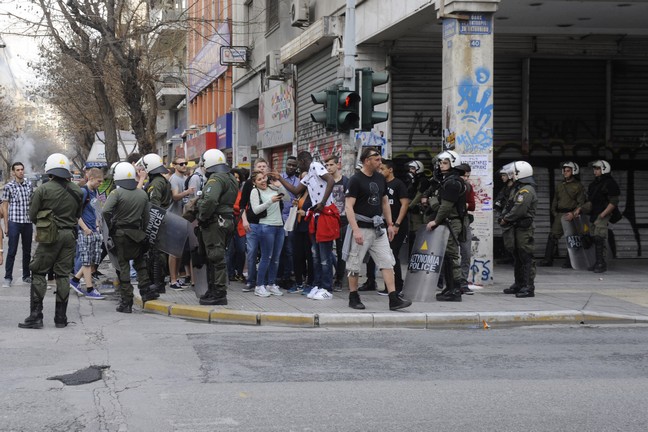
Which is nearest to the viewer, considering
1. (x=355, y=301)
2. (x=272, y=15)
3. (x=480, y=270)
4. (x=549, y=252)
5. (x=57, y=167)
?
(x=57, y=167)

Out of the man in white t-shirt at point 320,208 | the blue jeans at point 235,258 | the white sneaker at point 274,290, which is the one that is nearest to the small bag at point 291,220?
the man in white t-shirt at point 320,208

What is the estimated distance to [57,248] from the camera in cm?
936

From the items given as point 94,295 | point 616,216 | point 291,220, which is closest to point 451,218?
point 291,220

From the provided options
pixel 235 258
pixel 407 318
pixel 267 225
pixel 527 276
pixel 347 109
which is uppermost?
pixel 347 109

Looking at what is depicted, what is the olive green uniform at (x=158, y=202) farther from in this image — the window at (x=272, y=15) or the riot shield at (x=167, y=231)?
the window at (x=272, y=15)

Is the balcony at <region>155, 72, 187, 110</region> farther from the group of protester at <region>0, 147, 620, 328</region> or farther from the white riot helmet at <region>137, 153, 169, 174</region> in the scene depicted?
the white riot helmet at <region>137, 153, 169, 174</region>

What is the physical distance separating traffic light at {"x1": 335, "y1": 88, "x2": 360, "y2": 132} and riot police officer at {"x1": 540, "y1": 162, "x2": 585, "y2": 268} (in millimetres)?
5741

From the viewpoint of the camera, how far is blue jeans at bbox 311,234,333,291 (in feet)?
36.7

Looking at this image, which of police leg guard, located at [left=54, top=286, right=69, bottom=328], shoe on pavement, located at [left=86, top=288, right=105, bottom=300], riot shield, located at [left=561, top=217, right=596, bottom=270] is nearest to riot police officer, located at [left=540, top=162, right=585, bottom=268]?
riot shield, located at [left=561, top=217, right=596, bottom=270]

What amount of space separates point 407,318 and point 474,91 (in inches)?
167

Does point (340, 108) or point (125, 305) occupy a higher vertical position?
point (340, 108)

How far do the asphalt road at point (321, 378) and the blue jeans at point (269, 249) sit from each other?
6.13ft

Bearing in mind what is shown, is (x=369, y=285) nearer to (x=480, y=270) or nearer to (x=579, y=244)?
(x=480, y=270)

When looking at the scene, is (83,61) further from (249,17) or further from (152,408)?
(152,408)
